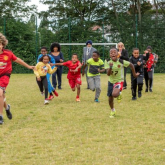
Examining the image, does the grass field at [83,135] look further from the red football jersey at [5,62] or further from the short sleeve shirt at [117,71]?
the red football jersey at [5,62]

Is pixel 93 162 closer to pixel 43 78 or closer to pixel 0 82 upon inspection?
pixel 0 82

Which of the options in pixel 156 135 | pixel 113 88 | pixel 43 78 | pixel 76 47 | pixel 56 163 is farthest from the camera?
pixel 76 47

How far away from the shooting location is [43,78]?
11.7 meters

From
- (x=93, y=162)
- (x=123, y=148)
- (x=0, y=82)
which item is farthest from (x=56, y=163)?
(x=0, y=82)

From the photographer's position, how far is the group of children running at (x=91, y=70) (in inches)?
331

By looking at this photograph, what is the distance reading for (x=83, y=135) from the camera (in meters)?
6.97

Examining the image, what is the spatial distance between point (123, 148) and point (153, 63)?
900cm

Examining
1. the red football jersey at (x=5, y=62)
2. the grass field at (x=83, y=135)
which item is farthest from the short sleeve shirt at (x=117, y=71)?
the red football jersey at (x=5, y=62)

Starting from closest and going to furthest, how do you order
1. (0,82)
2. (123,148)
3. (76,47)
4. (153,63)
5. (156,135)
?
(123,148), (156,135), (0,82), (153,63), (76,47)

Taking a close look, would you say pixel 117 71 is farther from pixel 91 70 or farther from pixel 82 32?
pixel 82 32

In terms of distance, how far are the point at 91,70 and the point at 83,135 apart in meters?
5.15

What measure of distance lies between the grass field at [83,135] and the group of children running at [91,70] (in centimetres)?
62

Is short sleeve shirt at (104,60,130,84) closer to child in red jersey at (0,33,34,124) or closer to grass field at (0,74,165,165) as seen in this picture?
grass field at (0,74,165,165)

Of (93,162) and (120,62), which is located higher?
(120,62)
